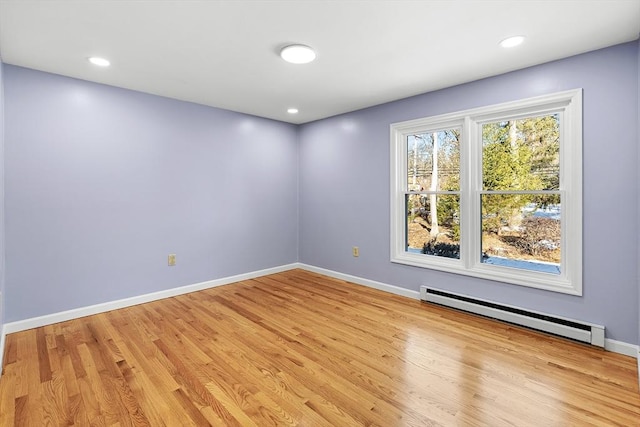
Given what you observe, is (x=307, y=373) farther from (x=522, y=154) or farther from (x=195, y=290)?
(x=522, y=154)

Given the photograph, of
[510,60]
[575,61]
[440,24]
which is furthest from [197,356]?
[575,61]

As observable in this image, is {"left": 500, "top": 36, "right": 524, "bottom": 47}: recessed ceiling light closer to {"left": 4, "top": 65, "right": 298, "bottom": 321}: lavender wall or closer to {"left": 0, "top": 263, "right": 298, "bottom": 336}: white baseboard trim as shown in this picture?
{"left": 4, "top": 65, "right": 298, "bottom": 321}: lavender wall

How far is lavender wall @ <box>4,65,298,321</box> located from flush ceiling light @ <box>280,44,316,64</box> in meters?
1.93

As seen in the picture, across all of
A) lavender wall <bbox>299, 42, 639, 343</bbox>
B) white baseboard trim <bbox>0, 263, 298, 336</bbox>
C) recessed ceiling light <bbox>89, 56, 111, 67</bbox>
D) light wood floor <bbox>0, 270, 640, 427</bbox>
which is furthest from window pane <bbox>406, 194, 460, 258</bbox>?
recessed ceiling light <bbox>89, 56, 111, 67</bbox>

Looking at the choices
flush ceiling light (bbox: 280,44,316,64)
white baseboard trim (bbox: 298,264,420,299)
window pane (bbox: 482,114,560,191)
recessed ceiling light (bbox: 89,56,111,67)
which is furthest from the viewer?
white baseboard trim (bbox: 298,264,420,299)

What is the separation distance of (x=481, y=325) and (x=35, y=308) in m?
4.20

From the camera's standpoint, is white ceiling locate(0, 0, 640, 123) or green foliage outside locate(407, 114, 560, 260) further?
green foliage outside locate(407, 114, 560, 260)

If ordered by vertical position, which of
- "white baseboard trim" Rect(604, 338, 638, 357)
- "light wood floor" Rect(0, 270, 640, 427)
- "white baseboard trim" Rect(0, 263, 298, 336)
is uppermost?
"white baseboard trim" Rect(0, 263, 298, 336)

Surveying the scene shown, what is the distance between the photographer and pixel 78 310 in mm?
3203

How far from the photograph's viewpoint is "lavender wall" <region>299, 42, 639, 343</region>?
244cm

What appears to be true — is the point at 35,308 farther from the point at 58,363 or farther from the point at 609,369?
the point at 609,369

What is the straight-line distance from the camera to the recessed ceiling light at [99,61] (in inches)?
106

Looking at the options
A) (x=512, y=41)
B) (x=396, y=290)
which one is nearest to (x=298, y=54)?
(x=512, y=41)

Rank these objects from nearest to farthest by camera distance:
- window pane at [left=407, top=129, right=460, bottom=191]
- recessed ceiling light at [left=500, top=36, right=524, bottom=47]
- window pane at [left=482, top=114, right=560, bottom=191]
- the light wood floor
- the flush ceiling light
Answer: the light wood floor → recessed ceiling light at [left=500, top=36, right=524, bottom=47] → the flush ceiling light → window pane at [left=482, top=114, right=560, bottom=191] → window pane at [left=407, top=129, right=460, bottom=191]
